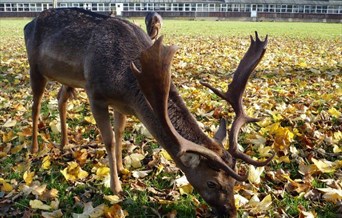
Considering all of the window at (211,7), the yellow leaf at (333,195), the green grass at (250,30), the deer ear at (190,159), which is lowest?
the yellow leaf at (333,195)

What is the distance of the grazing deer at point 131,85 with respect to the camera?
284 cm

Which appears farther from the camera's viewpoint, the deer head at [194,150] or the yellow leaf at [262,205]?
the yellow leaf at [262,205]

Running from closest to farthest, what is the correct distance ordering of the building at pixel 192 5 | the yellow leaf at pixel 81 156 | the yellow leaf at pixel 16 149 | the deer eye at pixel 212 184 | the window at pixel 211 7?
the deer eye at pixel 212 184
the yellow leaf at pixel 81 156
the yellow leaf at pixel 16 149
the building at pixel 192 5
the window at pixel 211 7

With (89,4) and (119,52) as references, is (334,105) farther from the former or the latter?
(89,4)

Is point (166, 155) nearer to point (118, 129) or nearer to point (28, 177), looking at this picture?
point (118, 129)

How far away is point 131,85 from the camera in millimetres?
3477

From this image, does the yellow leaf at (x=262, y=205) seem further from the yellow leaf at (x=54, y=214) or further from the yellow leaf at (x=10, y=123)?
the yellow leaf at (x=10, y=123)

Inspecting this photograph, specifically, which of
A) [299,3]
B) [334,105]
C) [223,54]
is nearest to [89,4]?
[299,3]

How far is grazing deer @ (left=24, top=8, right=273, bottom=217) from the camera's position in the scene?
112 inches

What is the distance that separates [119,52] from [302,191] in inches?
87.2

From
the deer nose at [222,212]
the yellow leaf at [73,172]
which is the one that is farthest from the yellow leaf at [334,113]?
the yellow leaf at [73,172]

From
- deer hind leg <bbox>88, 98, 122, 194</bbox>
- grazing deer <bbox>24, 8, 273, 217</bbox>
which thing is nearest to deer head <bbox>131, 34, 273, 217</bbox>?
grazing deer <bbox>24, 8, 273, 217</bbox>

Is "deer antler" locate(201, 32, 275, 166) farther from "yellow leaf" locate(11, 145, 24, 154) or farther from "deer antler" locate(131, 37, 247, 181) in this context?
"yellow leaf" locate(11, 145, 24, 154)

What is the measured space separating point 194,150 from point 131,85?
3.24 feet
